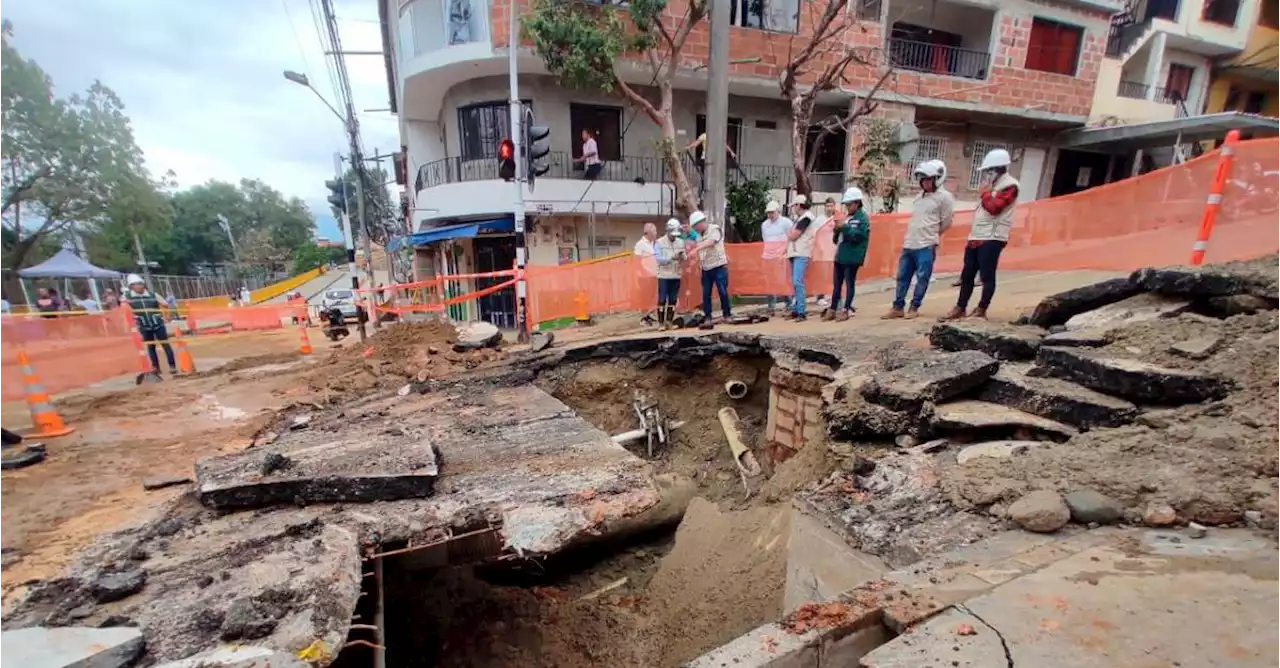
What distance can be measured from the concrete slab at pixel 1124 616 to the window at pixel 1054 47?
18.2m

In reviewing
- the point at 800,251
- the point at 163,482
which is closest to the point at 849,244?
the point at 800,251

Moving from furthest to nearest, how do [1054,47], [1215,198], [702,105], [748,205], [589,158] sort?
[1054,47]
[702,105]
[748,205]
[589,158]
[1215,198]

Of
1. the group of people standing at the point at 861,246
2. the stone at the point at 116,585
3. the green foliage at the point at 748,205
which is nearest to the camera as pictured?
the stone at the point at 116,585

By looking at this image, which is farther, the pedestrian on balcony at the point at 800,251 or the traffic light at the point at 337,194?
the traffic light at the point at 337,194

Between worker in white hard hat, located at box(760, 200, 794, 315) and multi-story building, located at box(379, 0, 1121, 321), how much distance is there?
4884 millimetres

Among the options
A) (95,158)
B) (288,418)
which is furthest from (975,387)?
(95,158)

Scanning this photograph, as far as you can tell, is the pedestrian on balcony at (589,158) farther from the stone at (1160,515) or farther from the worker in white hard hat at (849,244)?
the stone at (1160,515)

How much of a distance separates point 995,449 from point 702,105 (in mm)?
12717

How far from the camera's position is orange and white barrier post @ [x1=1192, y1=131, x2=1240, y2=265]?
15.4 feet

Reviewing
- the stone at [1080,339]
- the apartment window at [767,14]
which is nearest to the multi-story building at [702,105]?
the apartment window at [767,14]

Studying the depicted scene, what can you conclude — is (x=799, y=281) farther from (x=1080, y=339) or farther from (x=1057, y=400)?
(x=1057, y=400)

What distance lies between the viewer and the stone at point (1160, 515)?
2008 millimetres

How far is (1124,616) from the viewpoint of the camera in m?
1.57

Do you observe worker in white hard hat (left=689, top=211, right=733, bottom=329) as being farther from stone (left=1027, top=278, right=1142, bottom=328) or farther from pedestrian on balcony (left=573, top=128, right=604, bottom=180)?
pedestrian on balcony (left=573, top=128, right=604, bottom=180)
